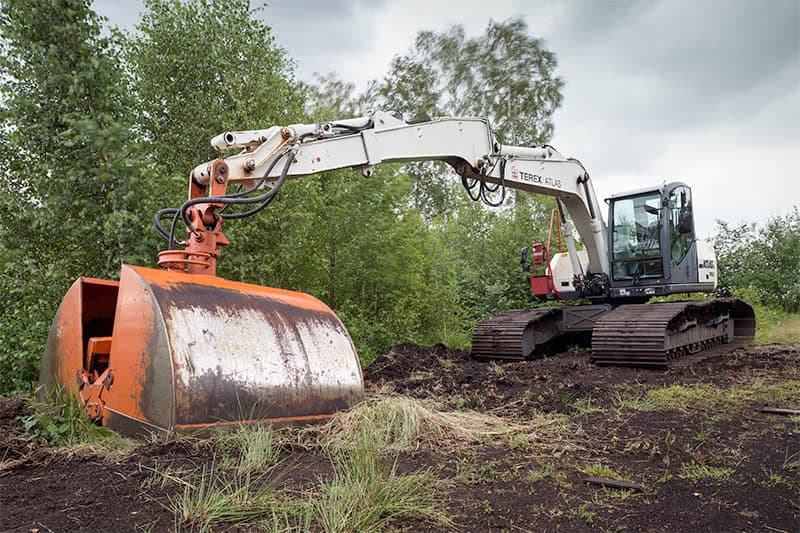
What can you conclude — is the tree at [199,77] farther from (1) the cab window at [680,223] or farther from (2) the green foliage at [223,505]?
(2) the green foliage at [223,505]

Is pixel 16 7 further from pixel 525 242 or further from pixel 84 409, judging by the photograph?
pixel 525 242

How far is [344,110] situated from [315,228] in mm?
12712

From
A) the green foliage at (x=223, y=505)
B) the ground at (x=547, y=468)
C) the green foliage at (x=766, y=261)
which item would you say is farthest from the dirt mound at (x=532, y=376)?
the green foliage at (x=766, y=261)

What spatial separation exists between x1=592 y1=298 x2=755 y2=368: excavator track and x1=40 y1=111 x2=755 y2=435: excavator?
0.07ft

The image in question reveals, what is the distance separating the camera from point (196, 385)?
3557 mm

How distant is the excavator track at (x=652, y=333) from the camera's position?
7.04 meters

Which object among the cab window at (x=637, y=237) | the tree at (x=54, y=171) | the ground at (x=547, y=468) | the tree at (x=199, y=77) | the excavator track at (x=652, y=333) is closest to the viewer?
the ground at (x=547, y=468)

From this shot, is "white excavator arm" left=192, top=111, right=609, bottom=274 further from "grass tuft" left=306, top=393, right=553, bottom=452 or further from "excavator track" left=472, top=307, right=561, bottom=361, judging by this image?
"grass tuft" left=306, top=393, right=553, bottom=452

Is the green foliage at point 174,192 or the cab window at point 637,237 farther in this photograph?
the cab window at point 637,237

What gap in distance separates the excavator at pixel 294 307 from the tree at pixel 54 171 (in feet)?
2.83

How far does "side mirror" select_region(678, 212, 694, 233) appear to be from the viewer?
8211mm

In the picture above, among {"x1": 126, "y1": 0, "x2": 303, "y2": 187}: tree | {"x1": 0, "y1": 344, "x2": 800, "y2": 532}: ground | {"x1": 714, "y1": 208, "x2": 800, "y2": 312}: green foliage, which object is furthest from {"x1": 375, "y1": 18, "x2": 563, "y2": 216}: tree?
{"x1": 0, "y1": 344, "x2": 800, "y2": 532}: ground

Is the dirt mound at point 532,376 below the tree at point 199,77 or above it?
below

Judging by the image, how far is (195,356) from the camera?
11.9ft
